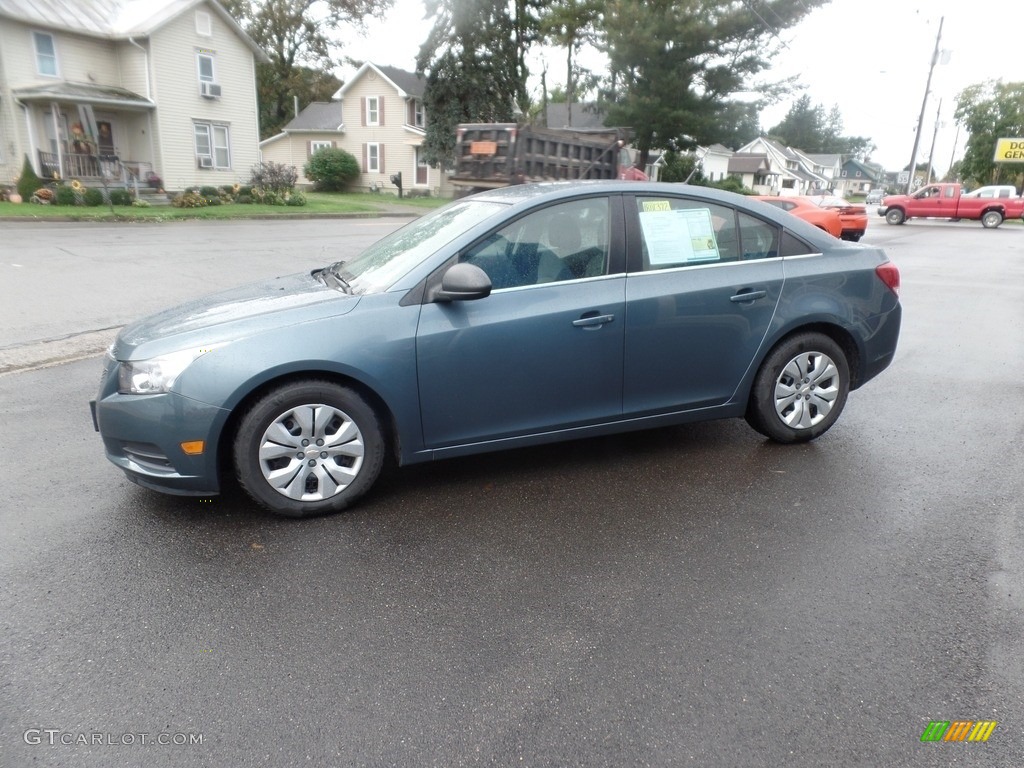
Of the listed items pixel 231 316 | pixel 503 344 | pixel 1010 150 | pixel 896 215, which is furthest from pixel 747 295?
pixel 1010 150

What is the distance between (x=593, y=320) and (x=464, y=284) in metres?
0.78

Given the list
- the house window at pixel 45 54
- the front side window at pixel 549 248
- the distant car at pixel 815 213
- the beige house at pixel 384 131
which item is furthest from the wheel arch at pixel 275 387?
the beige house at pixel 384 131

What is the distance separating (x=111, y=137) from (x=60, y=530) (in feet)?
102

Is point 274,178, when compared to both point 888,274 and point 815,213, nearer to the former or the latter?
point 815,213

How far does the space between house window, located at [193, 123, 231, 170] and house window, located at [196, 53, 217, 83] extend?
178 cm

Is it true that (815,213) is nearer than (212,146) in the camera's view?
Yes

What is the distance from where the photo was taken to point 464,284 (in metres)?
3.74

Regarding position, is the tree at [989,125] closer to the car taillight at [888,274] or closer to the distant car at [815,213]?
the distant car at [815,213]

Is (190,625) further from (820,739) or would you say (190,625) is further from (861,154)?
(861,154)

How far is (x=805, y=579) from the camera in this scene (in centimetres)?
336

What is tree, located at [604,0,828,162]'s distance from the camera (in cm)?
3391

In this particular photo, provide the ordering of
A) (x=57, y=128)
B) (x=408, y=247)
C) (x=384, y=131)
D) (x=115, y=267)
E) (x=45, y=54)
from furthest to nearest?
1. (x=384, y=131)
2. (x=45, y=54)
3. (x=57, y=128)
4. (x=115, y=267)
5. (x=408, y=247)

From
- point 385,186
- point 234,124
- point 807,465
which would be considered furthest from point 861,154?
point 807,465

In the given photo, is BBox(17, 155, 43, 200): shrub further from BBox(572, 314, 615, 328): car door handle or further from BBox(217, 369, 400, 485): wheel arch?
BBox(572, 314, 615, 328): car door handle
